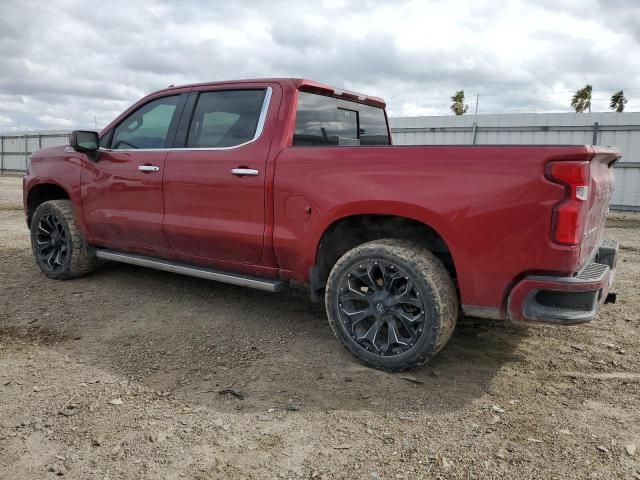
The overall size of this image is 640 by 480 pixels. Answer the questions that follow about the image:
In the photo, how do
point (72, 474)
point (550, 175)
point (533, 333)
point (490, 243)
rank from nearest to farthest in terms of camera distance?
point (72, 474) < point (550, 175) < point (490, 243) < point (533, 333)

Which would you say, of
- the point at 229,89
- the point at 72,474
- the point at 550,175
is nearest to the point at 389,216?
the point at 550,175

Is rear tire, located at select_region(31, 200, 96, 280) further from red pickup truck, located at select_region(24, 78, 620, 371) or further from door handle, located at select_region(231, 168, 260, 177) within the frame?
door handle, located at select_region(231, 168, 260, 177)

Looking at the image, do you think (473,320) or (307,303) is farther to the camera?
(307,303)

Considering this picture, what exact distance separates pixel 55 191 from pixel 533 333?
15.8ft

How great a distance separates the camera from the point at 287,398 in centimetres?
301

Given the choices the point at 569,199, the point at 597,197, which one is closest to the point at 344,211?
the point at 569,199

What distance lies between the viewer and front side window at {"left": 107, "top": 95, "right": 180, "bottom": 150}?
4500mm

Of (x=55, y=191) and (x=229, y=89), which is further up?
(x=229, y=89)

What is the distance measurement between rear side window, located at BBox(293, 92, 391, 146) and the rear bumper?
1.89 m

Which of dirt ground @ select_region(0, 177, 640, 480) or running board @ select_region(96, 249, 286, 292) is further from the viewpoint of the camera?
A: running board @ select_region(96, 249, 286, 292)

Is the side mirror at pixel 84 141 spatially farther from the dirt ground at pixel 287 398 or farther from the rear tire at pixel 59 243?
the dirt ground at pixel 287 398

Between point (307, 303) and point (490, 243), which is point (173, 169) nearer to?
point (307, 303)

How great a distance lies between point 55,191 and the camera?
556 cm

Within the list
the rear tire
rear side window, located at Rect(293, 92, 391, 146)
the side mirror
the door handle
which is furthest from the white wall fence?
the rear tire
